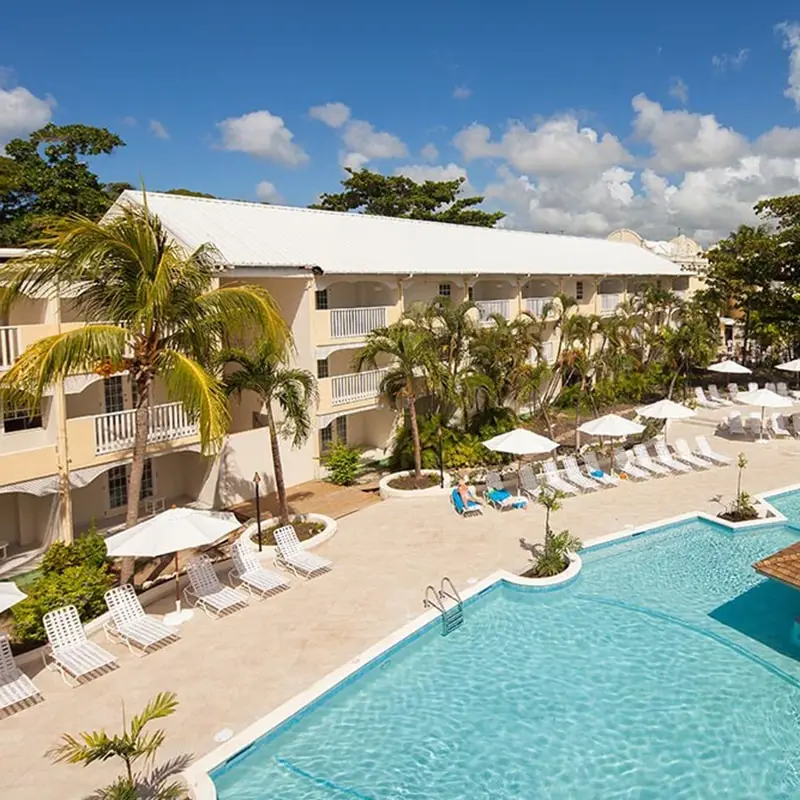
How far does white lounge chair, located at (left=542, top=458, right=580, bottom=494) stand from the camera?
21.0 meters

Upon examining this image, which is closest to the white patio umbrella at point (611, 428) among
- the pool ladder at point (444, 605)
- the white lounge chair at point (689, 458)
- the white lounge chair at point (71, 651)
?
the white lounge chair at point (689, 458)

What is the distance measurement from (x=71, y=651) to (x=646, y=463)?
1904 cm

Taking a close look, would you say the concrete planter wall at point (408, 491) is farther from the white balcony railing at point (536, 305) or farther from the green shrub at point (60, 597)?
the white balcony railing at point (536, 305)

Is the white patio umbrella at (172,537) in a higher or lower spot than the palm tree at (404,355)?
lower

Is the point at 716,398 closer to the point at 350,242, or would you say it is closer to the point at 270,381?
the point at 350,242

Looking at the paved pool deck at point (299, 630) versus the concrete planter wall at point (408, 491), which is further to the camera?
the concrete planter wall at point (408, 491)

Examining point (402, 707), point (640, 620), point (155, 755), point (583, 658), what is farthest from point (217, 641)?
point (640, 620)

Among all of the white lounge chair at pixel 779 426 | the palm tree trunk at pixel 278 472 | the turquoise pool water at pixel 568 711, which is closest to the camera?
the turquoise pool water at pixel 568 711

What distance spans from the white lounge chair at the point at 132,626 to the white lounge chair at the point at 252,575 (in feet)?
7.15

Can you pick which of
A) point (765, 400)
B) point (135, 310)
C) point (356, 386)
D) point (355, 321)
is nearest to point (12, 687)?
point (135, 310)

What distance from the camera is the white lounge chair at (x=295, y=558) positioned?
15.1m

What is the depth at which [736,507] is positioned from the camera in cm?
1877

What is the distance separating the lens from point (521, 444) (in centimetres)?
1980

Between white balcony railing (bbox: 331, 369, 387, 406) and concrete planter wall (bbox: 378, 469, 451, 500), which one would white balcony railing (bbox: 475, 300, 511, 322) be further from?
concrete planter wall (bbox: 378, 469, 451, 500)
